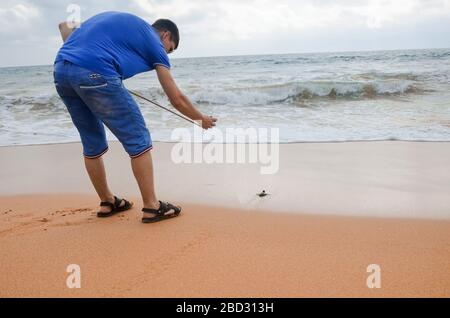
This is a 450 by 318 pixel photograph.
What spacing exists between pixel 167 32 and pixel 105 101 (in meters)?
0.65

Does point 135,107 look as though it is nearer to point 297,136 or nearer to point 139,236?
point 139,236

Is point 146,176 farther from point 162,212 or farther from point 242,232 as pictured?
point 242,232

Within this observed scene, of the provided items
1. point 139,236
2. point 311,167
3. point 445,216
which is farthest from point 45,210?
point 445,216

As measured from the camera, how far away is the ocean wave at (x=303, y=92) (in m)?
12.9

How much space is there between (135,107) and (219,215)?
98cm

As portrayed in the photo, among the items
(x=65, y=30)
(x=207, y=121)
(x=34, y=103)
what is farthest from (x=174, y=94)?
(x=34, y=103)

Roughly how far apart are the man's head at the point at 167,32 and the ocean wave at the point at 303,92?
9628mm

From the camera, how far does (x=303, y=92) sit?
13578 mm

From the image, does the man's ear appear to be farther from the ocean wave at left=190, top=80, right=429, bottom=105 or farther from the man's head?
the ocean wave at left=190, top=80, right=429, bottom=105

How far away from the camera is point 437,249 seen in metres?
2.28

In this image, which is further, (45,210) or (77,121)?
(45,210)

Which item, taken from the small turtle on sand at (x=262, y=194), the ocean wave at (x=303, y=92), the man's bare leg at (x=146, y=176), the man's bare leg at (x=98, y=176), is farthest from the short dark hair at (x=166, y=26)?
the ocean wave at (x=303, y=92)

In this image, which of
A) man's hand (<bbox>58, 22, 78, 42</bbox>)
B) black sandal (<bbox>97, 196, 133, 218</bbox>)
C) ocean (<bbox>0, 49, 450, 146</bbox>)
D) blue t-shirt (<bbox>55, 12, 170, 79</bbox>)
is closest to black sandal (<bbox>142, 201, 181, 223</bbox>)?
black sandal (<bbox>97, 196, 133, 218</bbox>)

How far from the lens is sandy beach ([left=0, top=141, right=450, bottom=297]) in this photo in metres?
1.91
